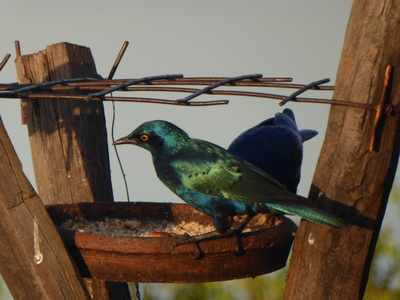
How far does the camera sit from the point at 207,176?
3.49 m

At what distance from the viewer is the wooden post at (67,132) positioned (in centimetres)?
480

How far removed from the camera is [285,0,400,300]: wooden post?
292 centimetres

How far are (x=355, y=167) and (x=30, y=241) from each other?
1.56 m

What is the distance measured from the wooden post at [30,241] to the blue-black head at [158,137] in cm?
52

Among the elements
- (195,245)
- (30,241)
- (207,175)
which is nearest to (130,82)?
(207,175)

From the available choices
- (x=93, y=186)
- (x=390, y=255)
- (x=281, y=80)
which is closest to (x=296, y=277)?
(x=281, y=80)

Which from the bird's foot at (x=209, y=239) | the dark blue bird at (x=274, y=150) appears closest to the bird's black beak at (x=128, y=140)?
the bird's foot at (x=209, y=239)

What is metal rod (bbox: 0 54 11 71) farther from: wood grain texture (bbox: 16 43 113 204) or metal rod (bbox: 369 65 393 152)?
metal rod (bbox: 369 65 393 152)

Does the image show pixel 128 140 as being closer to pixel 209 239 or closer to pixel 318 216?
pixel 209 239

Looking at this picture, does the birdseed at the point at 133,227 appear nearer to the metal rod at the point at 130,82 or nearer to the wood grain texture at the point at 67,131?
the wood grain texture at the point at 67,131

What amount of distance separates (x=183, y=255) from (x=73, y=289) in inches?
23.4

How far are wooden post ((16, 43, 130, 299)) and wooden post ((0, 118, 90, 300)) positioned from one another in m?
1.25

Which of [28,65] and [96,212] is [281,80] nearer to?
[96,212]

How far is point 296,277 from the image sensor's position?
3.19 metres
